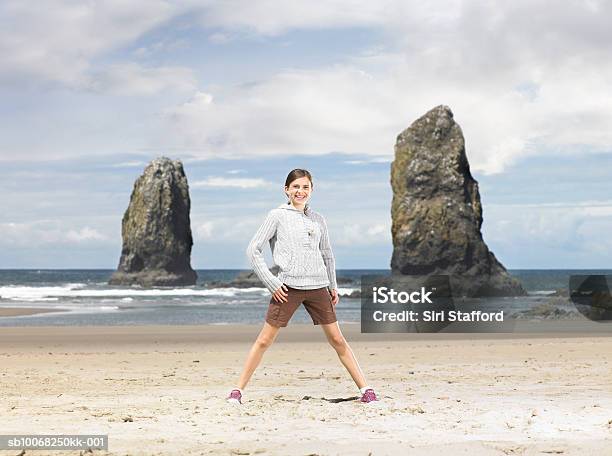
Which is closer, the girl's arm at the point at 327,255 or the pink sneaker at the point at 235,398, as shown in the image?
the girl's arm at the point at 327,255

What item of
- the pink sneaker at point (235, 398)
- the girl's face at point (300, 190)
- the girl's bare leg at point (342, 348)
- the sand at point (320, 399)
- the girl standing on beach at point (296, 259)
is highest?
the girl's face at point (300, 190)

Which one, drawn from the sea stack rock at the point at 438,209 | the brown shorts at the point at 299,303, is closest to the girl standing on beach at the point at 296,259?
the brown shorts at the point at 299,303

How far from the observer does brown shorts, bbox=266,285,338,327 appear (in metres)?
6.97

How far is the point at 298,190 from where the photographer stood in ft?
22.9

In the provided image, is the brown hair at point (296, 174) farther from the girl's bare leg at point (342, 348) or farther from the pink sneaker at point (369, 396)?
the pink sneaker at point (369, 396)

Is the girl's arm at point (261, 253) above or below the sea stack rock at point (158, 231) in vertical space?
below

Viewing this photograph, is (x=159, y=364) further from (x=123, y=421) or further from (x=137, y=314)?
(x=137, y=314)

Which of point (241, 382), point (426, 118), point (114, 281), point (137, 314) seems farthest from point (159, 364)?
point (114, 281)

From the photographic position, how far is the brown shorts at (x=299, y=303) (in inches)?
274

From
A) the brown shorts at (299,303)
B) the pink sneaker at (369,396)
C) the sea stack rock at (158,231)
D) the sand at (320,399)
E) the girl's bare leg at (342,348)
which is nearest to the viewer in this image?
the sand at (320,399)

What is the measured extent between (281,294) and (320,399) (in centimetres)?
142

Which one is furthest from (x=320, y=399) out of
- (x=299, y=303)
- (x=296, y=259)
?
(x=296, y=259)

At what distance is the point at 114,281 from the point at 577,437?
82.3 meters

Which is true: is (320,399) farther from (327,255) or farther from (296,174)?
(296,174)
